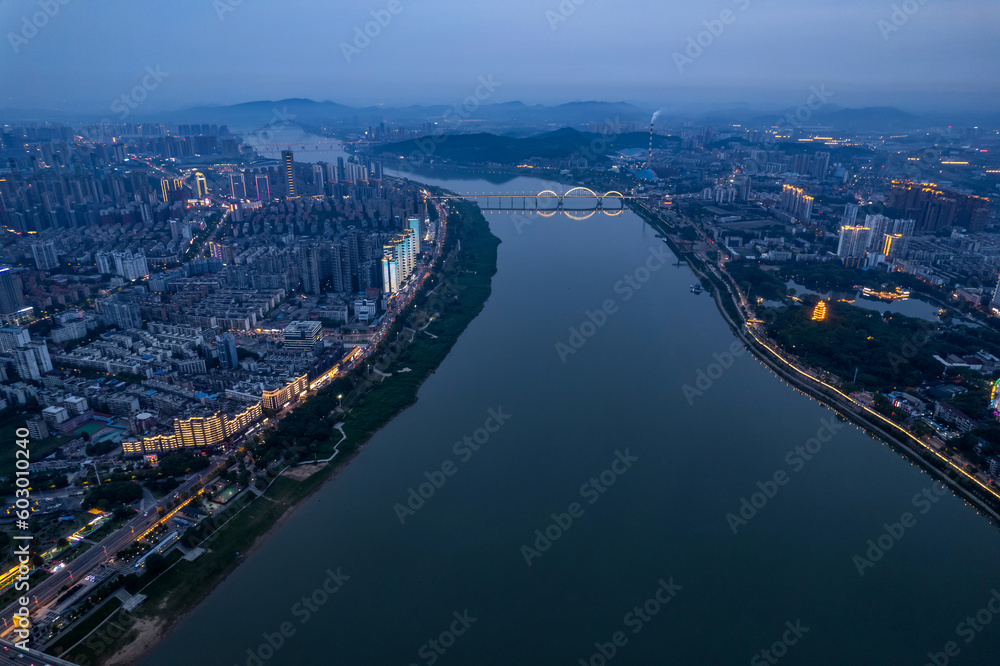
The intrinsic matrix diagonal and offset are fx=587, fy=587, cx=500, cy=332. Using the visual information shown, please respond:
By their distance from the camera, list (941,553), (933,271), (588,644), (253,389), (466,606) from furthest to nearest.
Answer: (933,271), (253,389), (941,553), (466,606), (588,644)

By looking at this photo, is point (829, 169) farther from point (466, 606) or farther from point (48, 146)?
point (48, 146)

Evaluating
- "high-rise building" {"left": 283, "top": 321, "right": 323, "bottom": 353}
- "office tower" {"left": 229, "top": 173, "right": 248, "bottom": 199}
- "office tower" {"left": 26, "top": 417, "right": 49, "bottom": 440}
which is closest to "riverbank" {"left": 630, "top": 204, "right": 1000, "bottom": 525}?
"high-rise building" {"left": 283, "top": 321, "right": 323, "bottom": 353}

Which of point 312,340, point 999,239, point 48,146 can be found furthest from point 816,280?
point 48,146

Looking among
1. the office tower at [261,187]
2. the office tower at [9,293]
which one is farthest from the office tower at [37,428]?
the office tower at [261,187]

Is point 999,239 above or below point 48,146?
below

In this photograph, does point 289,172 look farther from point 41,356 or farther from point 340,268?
point 41,356

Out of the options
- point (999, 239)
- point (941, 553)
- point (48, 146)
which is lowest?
point (941, 553)
